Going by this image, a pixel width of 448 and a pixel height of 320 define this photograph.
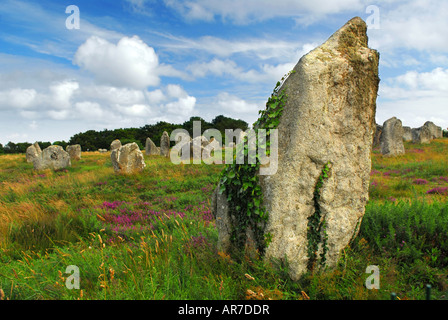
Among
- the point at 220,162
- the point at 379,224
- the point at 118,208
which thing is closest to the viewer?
the point at 379,224

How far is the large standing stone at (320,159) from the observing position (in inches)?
175

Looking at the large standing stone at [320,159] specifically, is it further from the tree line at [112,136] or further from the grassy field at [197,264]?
the tree line at [112,136]

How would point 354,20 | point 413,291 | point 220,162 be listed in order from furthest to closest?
point 220,162, point 354,20, point 413,291

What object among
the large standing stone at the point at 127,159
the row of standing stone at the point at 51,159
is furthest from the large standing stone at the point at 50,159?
the large standing stone at the point at 127,159

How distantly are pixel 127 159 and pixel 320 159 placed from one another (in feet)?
54.5

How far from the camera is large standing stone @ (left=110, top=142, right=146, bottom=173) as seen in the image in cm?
1892

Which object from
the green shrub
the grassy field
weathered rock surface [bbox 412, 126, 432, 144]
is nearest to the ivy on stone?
the grassy field

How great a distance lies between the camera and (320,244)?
458cm

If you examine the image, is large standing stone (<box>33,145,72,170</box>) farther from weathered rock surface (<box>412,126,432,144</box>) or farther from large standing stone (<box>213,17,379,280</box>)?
weathered rock surface (<box>412,126,432,144</box>)

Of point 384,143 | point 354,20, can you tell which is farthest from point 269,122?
point 384,143
